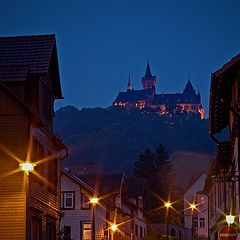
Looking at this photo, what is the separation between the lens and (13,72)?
108ft

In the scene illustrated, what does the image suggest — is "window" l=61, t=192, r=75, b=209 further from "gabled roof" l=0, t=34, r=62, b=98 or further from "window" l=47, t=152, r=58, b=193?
"gabled roof" l=0, t=34, r=62, b=98

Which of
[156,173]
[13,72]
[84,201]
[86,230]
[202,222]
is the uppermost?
[156,173]

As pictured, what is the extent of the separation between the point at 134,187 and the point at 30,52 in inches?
2116

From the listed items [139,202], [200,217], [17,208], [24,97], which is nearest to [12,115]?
[24,97]

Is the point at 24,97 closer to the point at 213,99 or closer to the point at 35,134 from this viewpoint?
the point at 35,134

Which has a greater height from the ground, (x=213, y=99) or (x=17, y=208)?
(x=213, y=99)

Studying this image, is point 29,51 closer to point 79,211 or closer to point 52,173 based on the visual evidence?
point 52,173

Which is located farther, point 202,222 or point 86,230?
point 202,222

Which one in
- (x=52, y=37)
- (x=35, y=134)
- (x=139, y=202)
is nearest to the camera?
(x=35, y=134)

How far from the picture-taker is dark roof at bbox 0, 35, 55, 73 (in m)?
34.2

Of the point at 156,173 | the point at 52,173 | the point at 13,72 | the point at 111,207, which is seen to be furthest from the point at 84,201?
the point at 156,173

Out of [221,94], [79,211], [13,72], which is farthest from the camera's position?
[79,211]

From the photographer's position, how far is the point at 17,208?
102ft

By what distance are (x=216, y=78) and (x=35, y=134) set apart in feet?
41.5
